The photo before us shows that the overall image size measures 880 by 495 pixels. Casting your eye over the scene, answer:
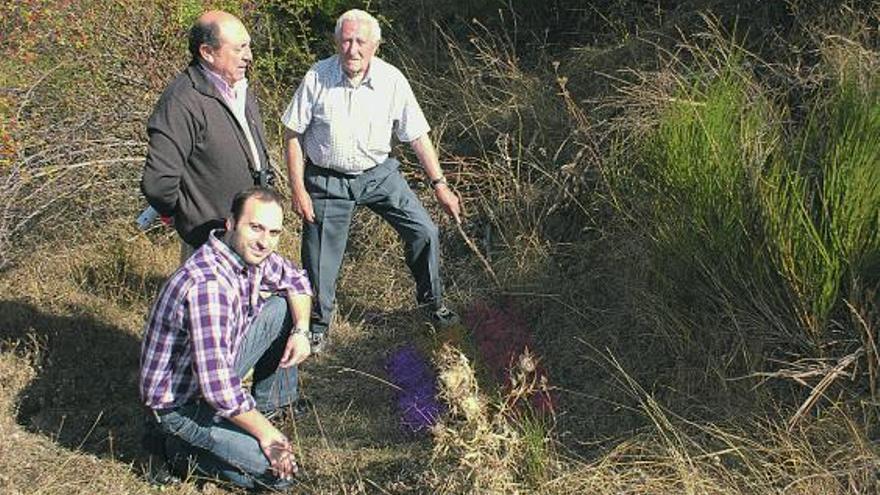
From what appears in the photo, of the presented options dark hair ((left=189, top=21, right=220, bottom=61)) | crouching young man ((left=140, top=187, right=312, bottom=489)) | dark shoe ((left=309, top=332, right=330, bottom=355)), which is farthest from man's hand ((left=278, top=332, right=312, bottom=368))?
dark hair ((left=189, top=21, right=220, bottom=61))

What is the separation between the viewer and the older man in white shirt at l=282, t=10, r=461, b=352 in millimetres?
4660

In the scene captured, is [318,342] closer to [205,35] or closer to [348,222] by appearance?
[348,222]

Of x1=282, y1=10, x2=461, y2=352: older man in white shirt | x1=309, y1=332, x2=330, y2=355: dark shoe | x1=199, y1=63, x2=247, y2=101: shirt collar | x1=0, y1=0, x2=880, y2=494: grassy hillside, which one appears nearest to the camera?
x1=0, y1=0, x2=880, y2=494: grassy hillside

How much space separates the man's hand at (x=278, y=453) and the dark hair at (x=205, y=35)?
1.61 metres

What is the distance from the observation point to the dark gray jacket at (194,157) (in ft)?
13.6

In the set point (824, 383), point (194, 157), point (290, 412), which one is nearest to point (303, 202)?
→ point (194, 157)

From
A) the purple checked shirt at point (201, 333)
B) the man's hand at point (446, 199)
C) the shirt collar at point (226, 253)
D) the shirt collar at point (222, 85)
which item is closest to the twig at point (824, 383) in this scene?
the man's hand at point (446, 199)

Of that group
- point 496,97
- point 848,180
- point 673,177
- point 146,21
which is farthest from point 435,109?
point 848,180

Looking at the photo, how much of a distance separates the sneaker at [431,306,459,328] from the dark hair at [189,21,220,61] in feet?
5.72

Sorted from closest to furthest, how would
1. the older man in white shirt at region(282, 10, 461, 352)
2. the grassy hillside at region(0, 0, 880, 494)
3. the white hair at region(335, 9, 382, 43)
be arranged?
the grassy hillside at region(0, 0, 880, 494) → the white hair at region(335, 9, 382, 43) → the older man in white shirt at region(282, 10, 461, 352)

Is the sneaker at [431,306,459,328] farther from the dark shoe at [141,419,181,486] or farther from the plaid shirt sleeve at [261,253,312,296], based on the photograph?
the dark shoe at [141,419,181,486]

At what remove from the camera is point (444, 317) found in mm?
5184

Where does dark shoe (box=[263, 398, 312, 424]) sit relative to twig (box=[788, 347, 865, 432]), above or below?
below

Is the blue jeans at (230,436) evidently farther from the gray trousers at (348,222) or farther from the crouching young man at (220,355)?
the gray trousers at (348,222)
